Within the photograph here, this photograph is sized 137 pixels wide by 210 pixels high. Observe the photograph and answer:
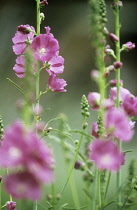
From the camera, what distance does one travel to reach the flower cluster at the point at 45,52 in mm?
953

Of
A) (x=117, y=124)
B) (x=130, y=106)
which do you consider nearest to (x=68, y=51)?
(x=130, y=106)

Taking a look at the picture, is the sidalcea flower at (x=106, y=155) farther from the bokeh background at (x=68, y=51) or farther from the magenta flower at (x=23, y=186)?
the bokeh background at (x=68, y=51)

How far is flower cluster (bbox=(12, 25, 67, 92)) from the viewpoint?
95 cm

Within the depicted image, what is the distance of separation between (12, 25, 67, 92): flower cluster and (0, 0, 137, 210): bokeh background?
12.2 ft

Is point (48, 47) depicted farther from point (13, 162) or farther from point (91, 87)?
point (91, 87)

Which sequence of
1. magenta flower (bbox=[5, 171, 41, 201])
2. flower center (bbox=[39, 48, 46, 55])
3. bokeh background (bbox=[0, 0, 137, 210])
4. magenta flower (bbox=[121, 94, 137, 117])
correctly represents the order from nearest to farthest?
magenta flower (bbox=[5, 171, 41, 201]) < magenta flower (bbox=[121, 94, 137, 117]) < flower center (bbox=[39, 48, 46, 55]) < bokeh background (bbox=[0, 0, 137, 210])

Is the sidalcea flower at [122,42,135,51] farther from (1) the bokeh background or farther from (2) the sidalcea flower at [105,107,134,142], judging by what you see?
(1) the bokeh background

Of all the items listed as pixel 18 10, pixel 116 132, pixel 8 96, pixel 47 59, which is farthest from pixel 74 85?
pixel 116 132

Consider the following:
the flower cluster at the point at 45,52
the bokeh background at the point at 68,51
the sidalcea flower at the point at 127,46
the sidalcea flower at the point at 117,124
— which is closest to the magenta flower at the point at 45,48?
the flower cluster at the point at 45,52

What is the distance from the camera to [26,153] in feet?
1.74

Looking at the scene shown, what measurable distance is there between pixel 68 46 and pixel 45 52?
13.4 feet

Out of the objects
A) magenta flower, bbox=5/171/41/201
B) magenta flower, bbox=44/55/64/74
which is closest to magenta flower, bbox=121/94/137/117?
magenta flower, bbox=44/55/64/74

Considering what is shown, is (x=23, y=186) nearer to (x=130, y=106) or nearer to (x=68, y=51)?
(x=130, y=106)

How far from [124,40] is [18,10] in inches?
45.7
